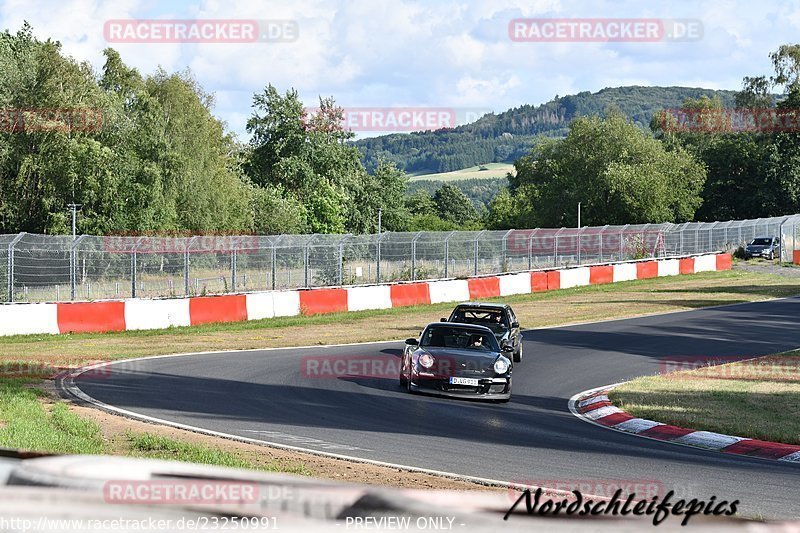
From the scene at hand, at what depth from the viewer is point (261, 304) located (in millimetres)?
29750

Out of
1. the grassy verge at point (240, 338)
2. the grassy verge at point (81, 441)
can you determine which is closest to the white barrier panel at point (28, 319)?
the grassy verge at point (240, 338)

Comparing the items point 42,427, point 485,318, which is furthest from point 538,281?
point 42,427

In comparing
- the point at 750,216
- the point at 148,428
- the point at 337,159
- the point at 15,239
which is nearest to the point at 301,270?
the point at 15,239

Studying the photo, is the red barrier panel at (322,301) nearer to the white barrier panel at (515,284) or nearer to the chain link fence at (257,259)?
the chain link fence at (257,259)

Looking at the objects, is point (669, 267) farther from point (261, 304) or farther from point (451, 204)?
point (451, 204)

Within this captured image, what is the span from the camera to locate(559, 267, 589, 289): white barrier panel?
43.8 metres

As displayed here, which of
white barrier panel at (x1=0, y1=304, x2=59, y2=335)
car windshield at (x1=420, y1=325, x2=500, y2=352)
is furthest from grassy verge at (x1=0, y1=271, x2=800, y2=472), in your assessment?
car windshield at (x1=420, y1=325, x2=500, y2=352)

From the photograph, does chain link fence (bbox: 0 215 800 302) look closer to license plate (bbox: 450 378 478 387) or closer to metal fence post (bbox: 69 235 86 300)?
metal fence post (bbox: 69 235 86 300)

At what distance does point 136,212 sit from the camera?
55.8 meters

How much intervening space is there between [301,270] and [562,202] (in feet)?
229

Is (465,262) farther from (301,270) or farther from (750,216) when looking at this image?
(750,216)

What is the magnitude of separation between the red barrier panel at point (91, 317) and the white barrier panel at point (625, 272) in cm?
2745

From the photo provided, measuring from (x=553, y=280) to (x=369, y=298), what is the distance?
12.4m

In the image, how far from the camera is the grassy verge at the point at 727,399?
544 inches
